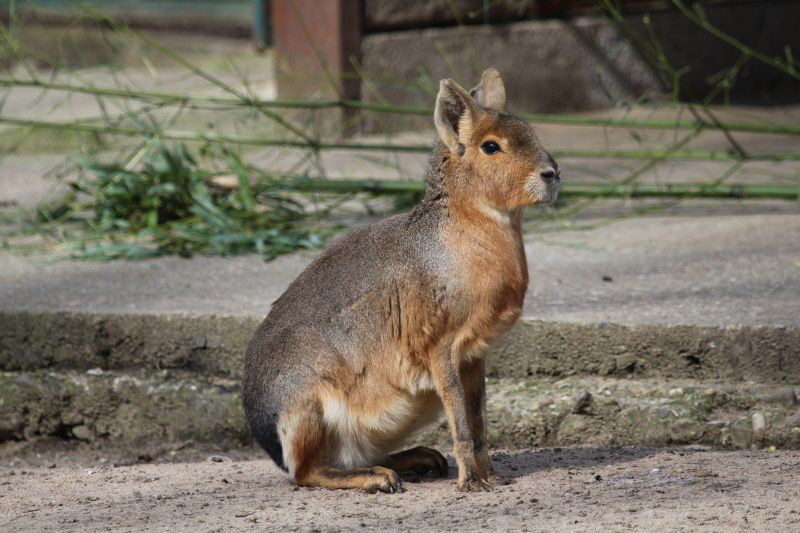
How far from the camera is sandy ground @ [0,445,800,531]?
9.75 feet

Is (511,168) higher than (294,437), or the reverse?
(511,168)

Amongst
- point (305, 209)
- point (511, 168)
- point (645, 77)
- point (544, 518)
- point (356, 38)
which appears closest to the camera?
point (544, 518)

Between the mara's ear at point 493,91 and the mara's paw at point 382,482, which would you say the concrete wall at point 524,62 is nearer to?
the mara's ear at point 493,91

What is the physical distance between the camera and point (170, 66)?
10555mm

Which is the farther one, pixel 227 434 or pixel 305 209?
pixel 305 209

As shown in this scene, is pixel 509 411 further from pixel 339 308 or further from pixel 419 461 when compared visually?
pixel 339 308

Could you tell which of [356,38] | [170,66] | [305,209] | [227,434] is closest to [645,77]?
[356,38]

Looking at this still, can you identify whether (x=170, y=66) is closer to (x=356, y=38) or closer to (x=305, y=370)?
(x=356, y=38)

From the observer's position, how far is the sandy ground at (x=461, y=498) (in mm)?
2973

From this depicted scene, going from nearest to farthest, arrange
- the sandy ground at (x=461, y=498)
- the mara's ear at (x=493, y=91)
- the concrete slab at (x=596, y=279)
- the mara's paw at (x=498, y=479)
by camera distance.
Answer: the sandy ground at (x=461, y=498) < the mara's paw at (x=498, y=479) < the mara's ear at (x=493, y=91) < the concrete slab at (x=596, y=279)

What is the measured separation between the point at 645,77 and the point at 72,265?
4708 mm

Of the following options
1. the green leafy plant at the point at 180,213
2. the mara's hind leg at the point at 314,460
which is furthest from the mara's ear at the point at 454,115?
the green leafy plant at the point at 180,213

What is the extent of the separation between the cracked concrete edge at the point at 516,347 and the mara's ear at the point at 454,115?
63cm

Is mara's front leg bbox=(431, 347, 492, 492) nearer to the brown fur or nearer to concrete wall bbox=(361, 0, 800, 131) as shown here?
the brown fur
